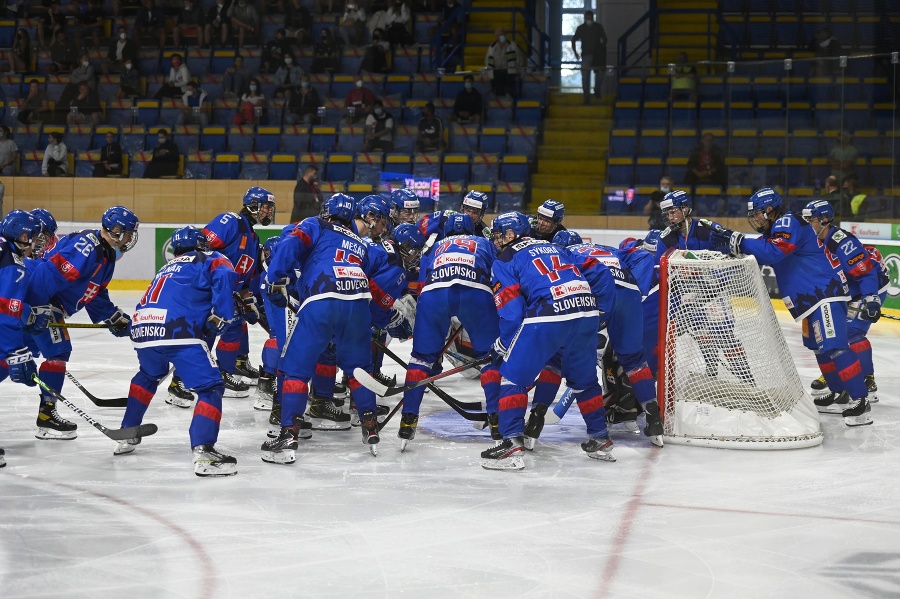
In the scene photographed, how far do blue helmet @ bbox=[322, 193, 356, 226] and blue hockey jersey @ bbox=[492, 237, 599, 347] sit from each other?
0.78m

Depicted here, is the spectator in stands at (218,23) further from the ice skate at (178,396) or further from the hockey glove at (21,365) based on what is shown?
the hockey glove at (21,365)

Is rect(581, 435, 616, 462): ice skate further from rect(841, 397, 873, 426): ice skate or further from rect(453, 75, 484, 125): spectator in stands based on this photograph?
rect(453, 75, 484, 125): spectator in stands

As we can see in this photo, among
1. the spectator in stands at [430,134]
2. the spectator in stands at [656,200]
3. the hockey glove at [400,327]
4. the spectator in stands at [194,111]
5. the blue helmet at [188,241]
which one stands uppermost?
the spectator in stands at [194,111]

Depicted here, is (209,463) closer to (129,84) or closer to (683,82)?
(683,82)

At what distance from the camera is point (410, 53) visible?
43.2 ft

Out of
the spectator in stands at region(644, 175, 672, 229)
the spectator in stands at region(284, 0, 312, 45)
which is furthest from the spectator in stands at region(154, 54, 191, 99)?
the spectator in stands at region(644, 175, 672, 229)

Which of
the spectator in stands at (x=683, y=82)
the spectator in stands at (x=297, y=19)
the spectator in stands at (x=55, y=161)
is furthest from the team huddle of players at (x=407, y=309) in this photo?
the spectator in stands at (x=297, y=19)

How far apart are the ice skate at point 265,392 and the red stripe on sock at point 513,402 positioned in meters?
1.84

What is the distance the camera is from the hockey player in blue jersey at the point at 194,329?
15.2 feet

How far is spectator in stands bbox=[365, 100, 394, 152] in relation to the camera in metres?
11.3

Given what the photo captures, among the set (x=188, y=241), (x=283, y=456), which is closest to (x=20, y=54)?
(x=188, y=241)

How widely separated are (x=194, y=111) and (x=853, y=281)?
312 inches

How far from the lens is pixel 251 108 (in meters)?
12.0

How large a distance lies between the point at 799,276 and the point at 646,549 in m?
2.78
